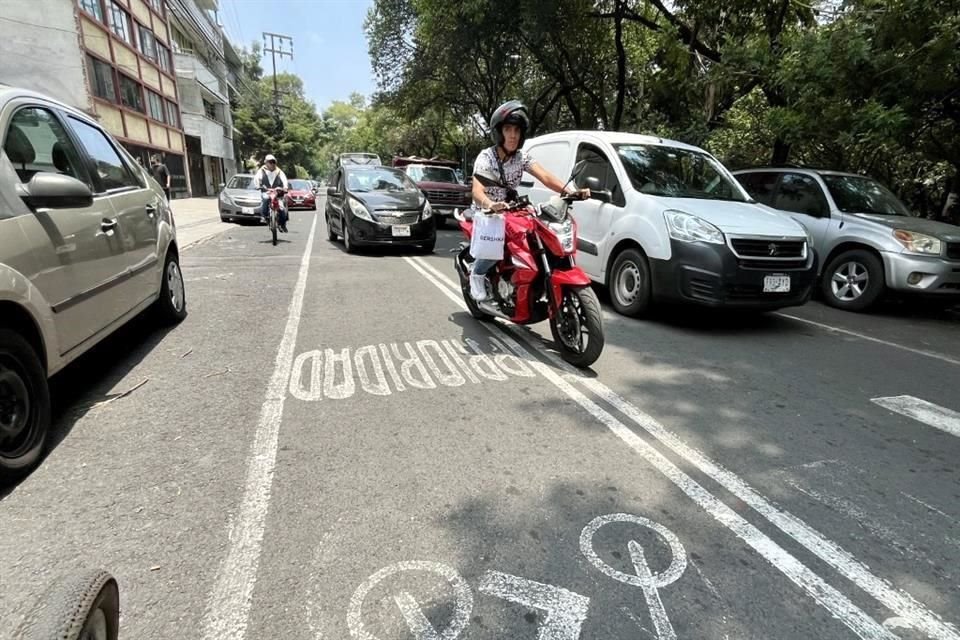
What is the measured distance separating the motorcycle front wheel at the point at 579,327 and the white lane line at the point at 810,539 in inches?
22.0

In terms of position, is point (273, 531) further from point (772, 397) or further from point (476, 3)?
point (476, 3)

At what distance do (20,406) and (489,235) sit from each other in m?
3.40

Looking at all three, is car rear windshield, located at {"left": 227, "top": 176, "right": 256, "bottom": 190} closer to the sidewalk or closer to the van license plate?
the sidewalk

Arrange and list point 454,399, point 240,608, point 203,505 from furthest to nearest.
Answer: point 454,399 → point 203,505 → point 240,608

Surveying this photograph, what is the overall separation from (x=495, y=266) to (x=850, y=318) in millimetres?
4679

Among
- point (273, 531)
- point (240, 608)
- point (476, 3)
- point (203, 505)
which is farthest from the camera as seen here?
point (476, 3)

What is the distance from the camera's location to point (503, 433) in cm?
324

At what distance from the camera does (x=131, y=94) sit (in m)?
24.4

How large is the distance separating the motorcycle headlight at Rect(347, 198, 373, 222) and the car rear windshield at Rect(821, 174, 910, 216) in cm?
734

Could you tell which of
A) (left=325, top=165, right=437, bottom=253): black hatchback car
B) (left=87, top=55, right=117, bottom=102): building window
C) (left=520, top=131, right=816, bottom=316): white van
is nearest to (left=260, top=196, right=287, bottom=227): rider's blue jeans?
(left=325, top=165, right=437, bottom=253): black hatchback car

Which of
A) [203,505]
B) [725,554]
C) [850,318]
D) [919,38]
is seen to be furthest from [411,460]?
[919,38]

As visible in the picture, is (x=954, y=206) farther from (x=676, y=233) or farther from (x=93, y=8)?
(x=93, y=8)

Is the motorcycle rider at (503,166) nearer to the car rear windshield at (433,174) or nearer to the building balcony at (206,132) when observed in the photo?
the car rear windshield at (433,174)

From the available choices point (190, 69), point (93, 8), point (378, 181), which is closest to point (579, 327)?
point (378, 181)
